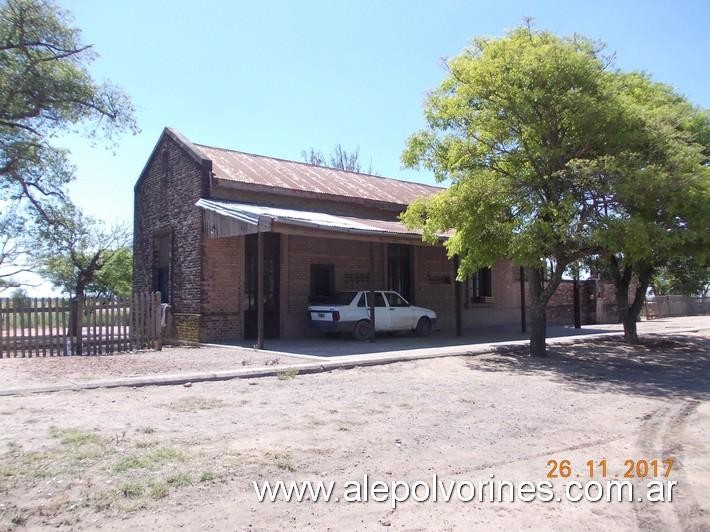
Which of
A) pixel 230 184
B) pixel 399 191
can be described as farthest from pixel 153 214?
pixel 399 191

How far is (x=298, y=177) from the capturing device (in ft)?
68.4

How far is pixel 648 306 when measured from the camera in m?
33.7

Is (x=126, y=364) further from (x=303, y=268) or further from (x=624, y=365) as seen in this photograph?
(x=624, y=365)

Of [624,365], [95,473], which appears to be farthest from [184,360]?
[624,365]

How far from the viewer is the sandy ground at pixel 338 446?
14.4ft

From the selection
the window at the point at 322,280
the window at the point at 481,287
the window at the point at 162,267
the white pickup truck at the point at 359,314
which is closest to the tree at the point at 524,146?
the white pickup truck at the point at 359,314

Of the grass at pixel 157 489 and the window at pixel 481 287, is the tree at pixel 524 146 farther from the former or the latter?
the window at pixel 481 287

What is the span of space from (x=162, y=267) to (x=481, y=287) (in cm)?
1285

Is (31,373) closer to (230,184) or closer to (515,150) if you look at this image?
(230,184)

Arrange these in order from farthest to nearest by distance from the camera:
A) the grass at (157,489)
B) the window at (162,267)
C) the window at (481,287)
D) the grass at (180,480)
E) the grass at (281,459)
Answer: the window at (481,287)
the window at (162,267)
the grass at (281,459)
the grass at (180,480)
the grass at (157,489)

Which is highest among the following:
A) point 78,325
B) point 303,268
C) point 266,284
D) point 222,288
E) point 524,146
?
point 524,146

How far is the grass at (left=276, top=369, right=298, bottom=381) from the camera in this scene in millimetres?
10571

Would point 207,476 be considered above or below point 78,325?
below

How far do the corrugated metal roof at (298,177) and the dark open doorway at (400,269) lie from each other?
1767 mm
